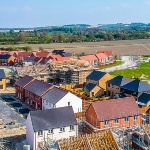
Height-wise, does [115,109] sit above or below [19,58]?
above

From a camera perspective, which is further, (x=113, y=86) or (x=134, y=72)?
(x=134, y=72)

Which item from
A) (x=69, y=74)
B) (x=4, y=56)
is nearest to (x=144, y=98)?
(x=69, y=74)

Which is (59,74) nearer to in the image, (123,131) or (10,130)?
(10,130)

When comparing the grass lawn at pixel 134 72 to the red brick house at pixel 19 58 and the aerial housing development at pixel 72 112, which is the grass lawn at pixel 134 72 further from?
the red brick house at pixel 19 58

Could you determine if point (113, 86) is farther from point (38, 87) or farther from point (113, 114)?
point (113, 114)

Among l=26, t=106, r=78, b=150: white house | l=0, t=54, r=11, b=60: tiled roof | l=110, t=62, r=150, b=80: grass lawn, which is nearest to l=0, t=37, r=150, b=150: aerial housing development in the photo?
l=26, t=106, r=78, b=150: white house

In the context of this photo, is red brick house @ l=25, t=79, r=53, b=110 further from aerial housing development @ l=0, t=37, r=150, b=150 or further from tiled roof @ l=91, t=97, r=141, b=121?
tiled roof @ l=91, t=97, r=141, b=121
